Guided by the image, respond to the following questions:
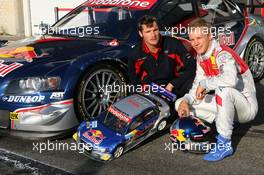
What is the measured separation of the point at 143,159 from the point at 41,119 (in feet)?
3.38

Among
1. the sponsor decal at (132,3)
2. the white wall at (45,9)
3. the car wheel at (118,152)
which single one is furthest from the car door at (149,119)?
the white wall at (45,9)

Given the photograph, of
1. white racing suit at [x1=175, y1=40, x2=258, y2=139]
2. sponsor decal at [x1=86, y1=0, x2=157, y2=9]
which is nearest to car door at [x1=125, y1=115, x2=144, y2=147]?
white racing suit at [x1=175, y1=40, x2=258, y2=139]

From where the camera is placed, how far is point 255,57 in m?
6.00

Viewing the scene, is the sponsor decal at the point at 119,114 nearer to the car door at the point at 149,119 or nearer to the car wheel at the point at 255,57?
the car door at the point at 149,119

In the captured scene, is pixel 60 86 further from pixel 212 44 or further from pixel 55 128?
pixel 212 44

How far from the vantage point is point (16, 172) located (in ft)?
11.1

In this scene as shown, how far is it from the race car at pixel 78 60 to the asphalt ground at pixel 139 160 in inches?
8.2

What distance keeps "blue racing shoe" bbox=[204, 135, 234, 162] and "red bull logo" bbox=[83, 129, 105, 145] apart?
92 cm

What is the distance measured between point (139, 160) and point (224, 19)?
2.77 metres

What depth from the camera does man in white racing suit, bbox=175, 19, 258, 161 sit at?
11.2ft

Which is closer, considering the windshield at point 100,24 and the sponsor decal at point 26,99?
the sponsor decal at point 26,99

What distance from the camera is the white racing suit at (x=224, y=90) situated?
3.43m

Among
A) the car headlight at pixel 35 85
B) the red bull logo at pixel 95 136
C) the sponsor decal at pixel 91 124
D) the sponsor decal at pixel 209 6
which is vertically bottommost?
the red bull logo at pixel 95 136

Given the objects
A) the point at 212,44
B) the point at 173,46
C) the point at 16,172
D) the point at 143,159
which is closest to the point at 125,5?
the point at 173,46
